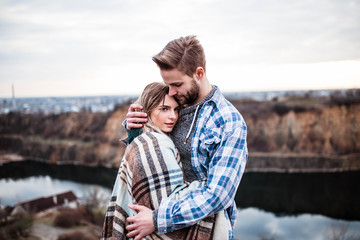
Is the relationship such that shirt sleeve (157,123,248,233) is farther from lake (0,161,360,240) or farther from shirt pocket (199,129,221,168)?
lake (0,161,360,240)

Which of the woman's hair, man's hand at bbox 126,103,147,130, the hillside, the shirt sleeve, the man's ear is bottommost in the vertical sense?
the hillside

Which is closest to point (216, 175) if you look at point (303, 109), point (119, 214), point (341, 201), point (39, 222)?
point (119, 214)

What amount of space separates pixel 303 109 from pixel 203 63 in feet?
114

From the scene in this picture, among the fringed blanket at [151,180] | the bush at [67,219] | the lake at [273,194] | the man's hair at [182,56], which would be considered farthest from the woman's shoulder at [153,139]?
the bush at [67,219]

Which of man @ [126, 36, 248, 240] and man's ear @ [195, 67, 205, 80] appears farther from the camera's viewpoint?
man's ear @ [195, 67, 205, 80]

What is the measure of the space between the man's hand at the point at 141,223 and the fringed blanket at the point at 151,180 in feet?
0.13

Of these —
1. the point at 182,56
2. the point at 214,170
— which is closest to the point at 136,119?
the point at 182,56

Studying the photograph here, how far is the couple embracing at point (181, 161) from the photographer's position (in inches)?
58.7

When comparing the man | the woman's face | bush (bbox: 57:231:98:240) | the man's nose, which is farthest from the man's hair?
bush (bbox: 57:231:98:240)

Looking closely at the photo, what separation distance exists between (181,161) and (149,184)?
0.33 meters

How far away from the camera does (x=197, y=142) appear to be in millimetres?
1667

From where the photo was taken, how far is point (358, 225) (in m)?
16.1

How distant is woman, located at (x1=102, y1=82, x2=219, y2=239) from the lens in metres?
1.55

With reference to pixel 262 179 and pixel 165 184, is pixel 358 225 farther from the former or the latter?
pixel 165 184
